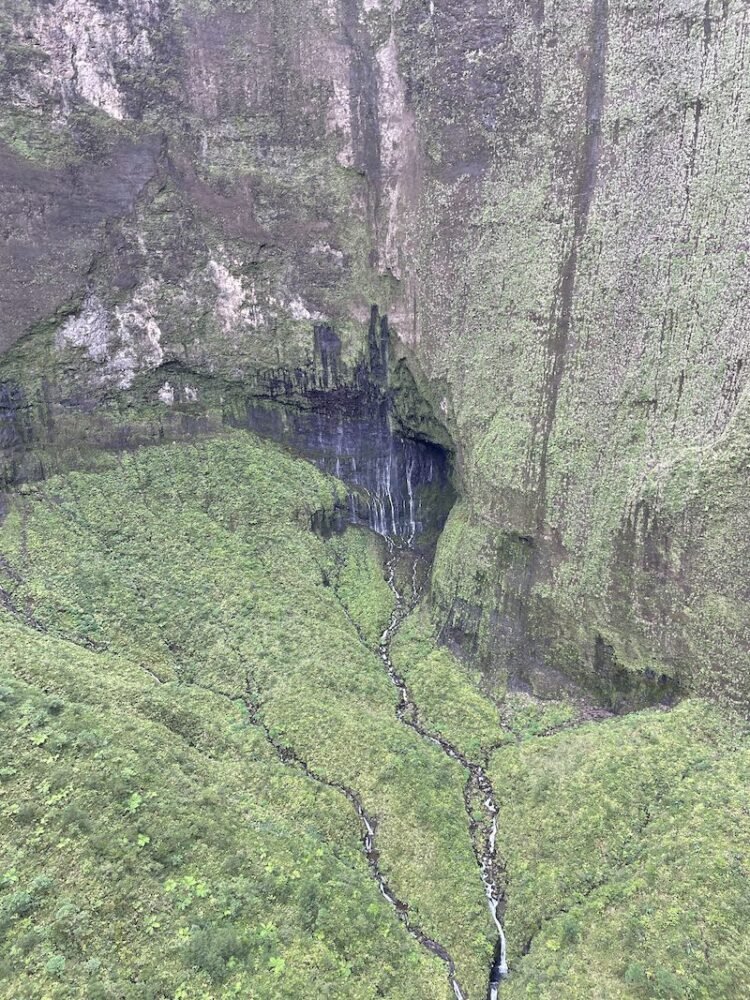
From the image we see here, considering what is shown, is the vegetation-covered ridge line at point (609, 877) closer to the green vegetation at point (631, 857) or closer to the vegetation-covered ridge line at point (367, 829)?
the green vegetation at point (631, 857)

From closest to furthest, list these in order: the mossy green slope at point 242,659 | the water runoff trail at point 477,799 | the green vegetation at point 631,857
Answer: the green vegetation at point 631,857
the mossy green slope at point 242,659
the water runoff trail at point 477,799

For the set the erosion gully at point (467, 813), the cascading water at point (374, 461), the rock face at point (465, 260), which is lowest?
the erosion gully at point (467, 813)

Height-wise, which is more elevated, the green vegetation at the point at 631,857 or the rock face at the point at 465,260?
the rock face at the point at 465,260

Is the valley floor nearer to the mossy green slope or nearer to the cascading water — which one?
the mossy green slope

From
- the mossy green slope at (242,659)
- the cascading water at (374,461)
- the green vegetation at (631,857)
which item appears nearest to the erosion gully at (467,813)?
the mossy green slope at (242,659)

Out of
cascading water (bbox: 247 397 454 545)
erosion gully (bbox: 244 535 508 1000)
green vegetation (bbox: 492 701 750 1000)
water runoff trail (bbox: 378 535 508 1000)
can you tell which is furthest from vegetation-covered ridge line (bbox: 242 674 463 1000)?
cascading water (bbox: 247 397 454 545)

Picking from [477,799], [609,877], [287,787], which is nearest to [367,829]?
[287,787]
